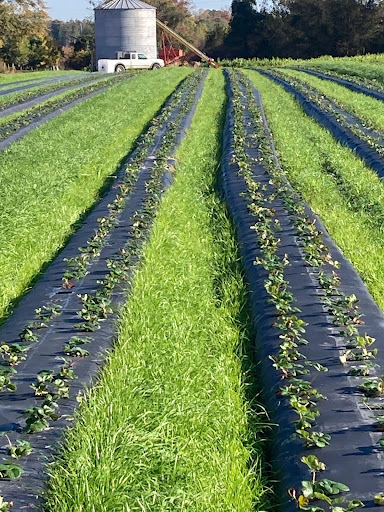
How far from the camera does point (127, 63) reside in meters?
42.3

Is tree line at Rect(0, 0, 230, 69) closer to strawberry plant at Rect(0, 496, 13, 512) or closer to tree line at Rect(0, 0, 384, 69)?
tree line at Rect(0, 0, 384, 69)

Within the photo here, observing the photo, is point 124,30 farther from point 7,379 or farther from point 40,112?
point 7,379

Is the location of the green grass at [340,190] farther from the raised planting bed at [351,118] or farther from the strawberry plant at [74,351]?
the strawberry plant at [74,351]

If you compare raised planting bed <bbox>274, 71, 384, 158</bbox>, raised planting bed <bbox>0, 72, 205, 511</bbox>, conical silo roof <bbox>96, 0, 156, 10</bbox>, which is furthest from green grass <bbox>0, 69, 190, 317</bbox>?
conical silo roof <bbox>96, 0, 156, 10</bbox>

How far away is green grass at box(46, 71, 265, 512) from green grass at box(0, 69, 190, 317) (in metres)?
1.13

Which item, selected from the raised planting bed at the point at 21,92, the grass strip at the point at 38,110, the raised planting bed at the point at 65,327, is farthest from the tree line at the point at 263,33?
the raised planting bed at the point at 65,327

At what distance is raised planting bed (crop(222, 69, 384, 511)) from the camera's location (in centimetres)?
299

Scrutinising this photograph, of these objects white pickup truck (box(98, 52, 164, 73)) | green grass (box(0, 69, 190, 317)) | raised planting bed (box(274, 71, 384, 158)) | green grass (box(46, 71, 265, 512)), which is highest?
raised planting bed (box(274, 71, 384, 158))

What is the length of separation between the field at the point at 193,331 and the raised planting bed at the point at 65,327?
0.04 ft

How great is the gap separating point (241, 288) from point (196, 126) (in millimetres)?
8498

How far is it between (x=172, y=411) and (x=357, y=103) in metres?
13.9

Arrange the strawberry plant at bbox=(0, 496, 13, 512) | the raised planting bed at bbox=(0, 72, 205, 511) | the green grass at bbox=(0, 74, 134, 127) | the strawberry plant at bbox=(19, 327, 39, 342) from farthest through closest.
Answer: the green grass at bbox=(0, 74, 134, 127)
the strawberry plant at bbox=(19, 327, 39, 342)
the raised planting bed at bbox=(0, 72, 205, 511)
the strawberry plant at bbox=(0, 496, 13, 512)

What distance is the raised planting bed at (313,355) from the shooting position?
2994 millimetres

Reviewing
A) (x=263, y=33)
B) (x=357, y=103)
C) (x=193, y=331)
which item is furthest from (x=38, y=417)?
(x=263, y=33)
